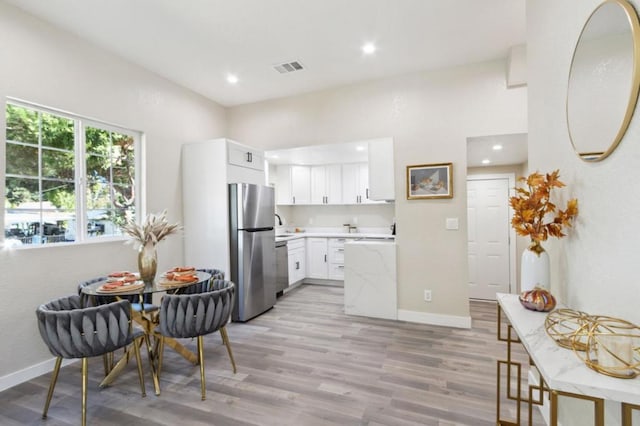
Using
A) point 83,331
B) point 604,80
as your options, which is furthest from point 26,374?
point 604,80

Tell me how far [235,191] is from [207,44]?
1.55 metres

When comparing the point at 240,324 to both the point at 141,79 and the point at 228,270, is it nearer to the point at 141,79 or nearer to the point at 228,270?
the point at 228,270

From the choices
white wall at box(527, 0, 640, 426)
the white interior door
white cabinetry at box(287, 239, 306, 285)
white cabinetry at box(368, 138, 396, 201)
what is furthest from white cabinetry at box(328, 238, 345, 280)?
white wall at box(527, 0, 640, 426)

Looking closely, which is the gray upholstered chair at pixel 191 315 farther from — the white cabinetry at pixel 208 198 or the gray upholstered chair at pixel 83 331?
the white cabinetry at pixel 208 198

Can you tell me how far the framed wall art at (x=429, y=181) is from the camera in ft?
11.5

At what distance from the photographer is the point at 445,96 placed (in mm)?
3543

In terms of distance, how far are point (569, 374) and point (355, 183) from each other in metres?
4.87

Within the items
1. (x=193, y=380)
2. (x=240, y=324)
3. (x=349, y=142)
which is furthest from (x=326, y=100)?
(x=193, y=380)

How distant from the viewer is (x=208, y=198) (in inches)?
148

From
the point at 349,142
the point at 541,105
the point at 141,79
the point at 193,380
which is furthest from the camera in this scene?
the point at 349,142

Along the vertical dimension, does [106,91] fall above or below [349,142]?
above

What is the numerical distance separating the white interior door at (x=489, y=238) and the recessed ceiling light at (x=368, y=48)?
2614 millimetres

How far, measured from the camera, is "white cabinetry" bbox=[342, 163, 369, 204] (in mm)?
5566

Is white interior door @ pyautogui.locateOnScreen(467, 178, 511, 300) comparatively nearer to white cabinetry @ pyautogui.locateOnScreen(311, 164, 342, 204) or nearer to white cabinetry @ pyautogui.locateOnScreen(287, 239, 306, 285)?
white cabinetry @ pyautogui.locateOnScreen(311, 164, 342, 204)
